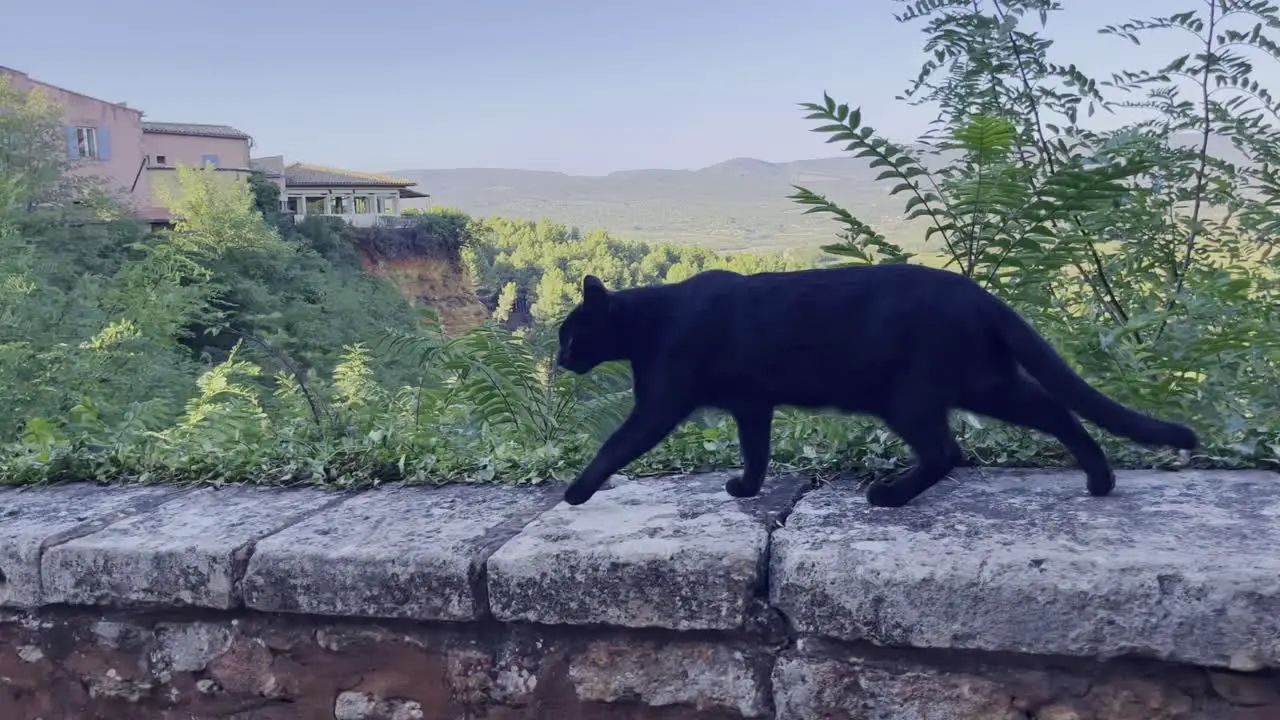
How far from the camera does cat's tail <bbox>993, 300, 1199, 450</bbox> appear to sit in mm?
2039

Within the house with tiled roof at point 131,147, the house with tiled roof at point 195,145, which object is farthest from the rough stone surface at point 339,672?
the house with tiled roof at point 195,145

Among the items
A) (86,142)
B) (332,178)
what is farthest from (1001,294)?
(332,178)

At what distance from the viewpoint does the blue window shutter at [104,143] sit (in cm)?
3484

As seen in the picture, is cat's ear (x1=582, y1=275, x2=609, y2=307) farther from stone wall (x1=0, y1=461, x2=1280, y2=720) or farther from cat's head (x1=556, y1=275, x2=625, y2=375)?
stone wall (x1=0, y1=461, x2=1280, y2=720)

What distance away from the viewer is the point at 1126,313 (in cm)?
363

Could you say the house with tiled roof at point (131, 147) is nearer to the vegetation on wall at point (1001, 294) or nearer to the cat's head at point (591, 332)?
the vegetation on wall at point (1001, 294)

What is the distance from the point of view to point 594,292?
2.26m

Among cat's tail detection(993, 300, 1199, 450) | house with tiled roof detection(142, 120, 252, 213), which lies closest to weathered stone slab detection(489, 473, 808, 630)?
cat's tail detection(993, 300, 1199, 450)

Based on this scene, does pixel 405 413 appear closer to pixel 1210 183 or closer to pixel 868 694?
pixel 868 694

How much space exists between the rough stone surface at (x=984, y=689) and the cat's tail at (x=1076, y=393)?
0.52m

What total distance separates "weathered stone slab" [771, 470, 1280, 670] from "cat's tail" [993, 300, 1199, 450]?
175 mm

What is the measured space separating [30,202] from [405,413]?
25.6m

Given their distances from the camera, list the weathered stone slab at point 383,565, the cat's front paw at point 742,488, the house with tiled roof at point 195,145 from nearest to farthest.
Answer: the weathered stone slab at point 383,565 < the cat's front paw at point 742,488 < the house with tiled roof at point 195,145

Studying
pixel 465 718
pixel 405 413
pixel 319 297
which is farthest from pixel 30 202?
pixel 465 718
